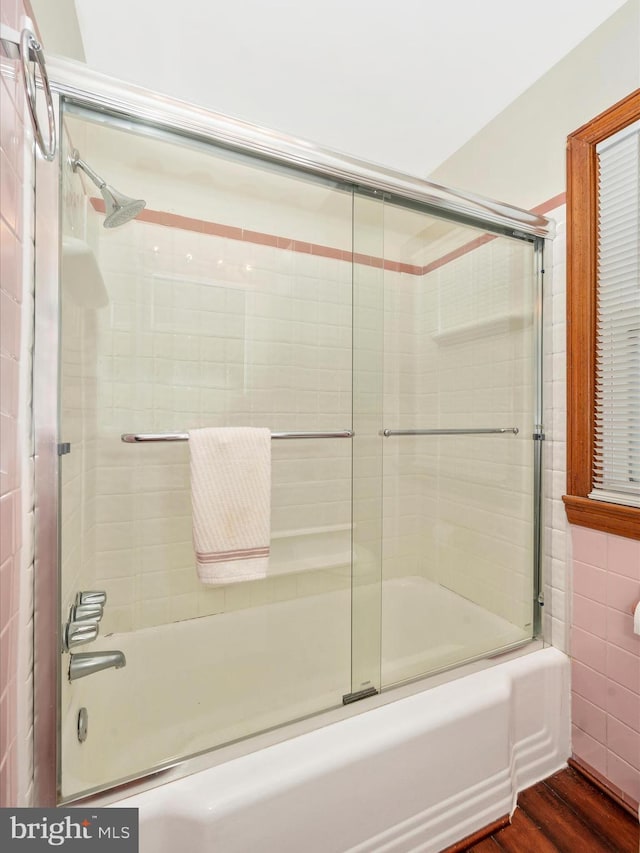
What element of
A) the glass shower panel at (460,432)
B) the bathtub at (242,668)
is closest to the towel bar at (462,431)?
the glass shower panel at (460,432)

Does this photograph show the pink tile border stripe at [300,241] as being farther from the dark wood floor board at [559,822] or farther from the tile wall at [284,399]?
the dark wood floor board at [559,822]

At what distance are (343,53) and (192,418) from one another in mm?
1294

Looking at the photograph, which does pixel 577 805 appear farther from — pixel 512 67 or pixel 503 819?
pixel 512 67

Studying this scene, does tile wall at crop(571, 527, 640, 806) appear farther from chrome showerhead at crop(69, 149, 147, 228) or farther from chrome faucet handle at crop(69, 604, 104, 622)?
chrome showerhead at crop(69, 149, 147, 228)

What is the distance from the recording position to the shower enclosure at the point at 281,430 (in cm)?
104

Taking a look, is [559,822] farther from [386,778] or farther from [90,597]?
[90,597]

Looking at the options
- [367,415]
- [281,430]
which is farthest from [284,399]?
[367,415]

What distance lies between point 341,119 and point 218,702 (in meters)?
2.09

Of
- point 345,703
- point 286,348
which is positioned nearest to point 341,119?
point 286,348

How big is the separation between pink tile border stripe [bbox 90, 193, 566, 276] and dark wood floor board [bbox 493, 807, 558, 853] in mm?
1681

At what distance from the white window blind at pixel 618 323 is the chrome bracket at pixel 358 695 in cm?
90

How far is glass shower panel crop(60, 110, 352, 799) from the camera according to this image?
103 cm

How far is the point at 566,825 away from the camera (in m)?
1.13

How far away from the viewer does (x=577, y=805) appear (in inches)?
47.1
